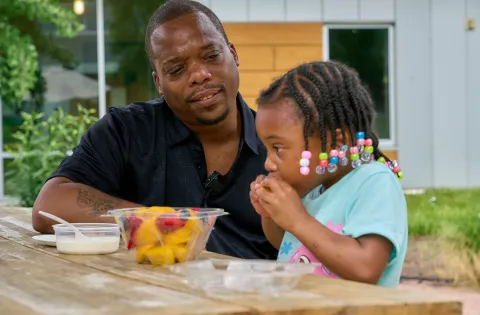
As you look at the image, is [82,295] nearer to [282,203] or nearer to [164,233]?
[164,233]

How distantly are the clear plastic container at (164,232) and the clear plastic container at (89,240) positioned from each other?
22 centimetres

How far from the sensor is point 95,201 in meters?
2.84

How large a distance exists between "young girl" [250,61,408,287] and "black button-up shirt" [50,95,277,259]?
0.73 m

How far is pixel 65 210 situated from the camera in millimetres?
2838

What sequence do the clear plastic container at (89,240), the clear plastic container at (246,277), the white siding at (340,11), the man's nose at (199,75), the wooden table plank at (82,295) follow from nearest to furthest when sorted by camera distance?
1. the wooden table plank at (82,295)
2. the clear plastic container at (246,277)
3. the clear plastic container at (89,240)
4. the man's nose at (199,75)
5. the white siding at (340,11)

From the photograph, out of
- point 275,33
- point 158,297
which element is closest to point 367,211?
point 158,297

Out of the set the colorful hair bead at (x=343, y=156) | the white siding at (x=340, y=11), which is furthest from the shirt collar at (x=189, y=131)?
the white siding at (x=340, y=11)

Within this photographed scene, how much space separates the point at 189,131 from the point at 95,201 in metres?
0.45

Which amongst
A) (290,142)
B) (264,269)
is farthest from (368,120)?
(264,269)

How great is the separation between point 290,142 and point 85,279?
0.57 meters

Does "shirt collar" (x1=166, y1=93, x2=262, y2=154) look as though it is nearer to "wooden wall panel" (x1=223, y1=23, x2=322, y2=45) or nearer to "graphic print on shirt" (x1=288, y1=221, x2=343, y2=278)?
"graphic print on shirt" (x1=288, y1=221, x2=343, y2=278)

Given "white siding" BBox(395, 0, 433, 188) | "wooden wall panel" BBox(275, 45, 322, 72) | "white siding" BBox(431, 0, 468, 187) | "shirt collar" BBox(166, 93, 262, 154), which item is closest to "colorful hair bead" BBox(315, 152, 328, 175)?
"shirt collar" BBox(166, 93, 262, 154)

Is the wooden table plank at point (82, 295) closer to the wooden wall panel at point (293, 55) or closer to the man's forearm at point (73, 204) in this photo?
the man's forearm at point (73, 204)

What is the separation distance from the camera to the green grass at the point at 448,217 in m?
6.09
